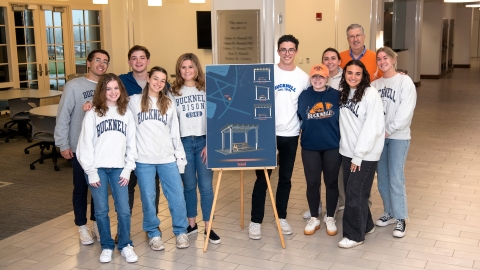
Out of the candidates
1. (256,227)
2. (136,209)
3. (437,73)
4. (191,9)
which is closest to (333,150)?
(256,227)

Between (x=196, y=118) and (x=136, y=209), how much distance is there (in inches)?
60.2

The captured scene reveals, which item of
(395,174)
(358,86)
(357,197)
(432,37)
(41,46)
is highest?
(432,37)

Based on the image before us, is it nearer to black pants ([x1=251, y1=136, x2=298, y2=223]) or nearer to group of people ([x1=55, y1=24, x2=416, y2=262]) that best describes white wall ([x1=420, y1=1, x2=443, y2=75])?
group of people ([x1=55, y1=24, x2=416, y2=262])

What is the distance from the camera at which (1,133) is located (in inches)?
404

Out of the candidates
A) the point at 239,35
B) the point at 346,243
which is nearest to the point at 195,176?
the point at 346,243

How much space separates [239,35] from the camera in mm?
7070

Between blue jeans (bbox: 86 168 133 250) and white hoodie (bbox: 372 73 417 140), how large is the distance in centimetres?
220

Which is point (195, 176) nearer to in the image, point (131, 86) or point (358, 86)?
point (131, 86)

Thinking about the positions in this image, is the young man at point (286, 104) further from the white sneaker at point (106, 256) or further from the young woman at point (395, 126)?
the white sneaker at point (106, 256)

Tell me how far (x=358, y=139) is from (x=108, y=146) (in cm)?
189

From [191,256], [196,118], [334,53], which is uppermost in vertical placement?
[334,53]

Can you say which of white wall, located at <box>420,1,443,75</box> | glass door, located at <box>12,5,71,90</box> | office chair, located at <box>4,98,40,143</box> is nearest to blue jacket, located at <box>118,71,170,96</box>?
office chair, located at <box>4,98,40,143</box>

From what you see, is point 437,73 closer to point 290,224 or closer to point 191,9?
point 191,9

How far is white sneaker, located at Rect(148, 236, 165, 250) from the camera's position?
4574 millimetres
